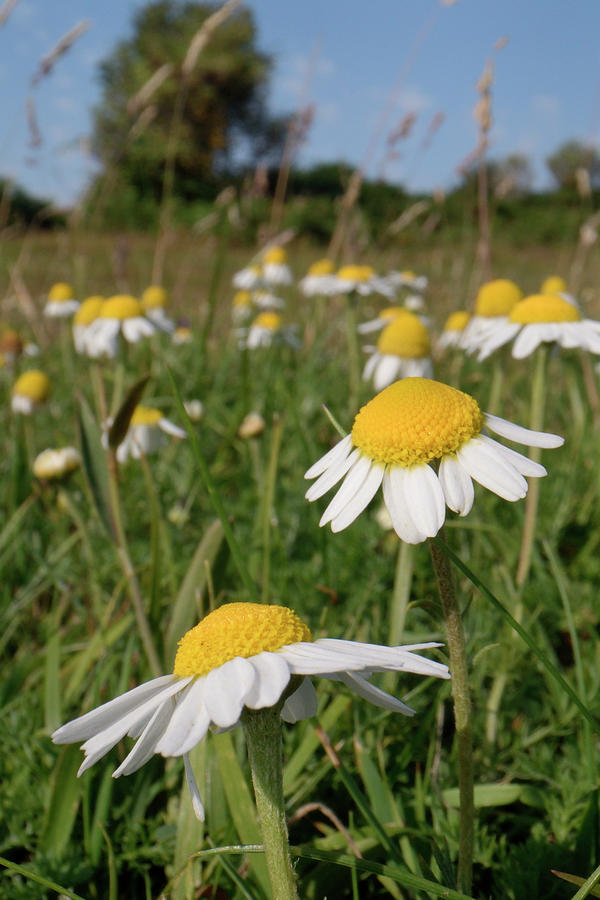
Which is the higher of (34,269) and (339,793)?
(339,793)

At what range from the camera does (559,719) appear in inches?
58.7

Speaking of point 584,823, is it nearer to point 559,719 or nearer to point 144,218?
point 559,719

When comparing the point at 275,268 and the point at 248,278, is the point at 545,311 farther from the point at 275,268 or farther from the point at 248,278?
the point at 275,268

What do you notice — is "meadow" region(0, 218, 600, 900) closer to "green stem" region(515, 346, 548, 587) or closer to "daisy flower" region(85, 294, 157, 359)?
"green stem" region(515, 346, 548, 587)

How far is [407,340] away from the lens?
2.74m

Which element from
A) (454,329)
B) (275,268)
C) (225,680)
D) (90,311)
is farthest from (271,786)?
(275,268)

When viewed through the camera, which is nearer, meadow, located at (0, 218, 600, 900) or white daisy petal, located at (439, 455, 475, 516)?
white daisy petal, located at (439, 455, 475, 516)

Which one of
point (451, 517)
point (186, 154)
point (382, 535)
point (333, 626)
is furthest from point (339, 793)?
point (186, 154)

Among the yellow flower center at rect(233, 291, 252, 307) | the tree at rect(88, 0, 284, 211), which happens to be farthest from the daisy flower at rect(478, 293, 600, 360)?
the tree at rect(88, 0, 284, 211)

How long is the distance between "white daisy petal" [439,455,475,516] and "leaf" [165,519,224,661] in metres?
0.63

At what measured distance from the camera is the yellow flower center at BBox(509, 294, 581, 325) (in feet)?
5.90

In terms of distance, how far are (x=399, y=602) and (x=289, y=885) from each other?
Answer: 66cm

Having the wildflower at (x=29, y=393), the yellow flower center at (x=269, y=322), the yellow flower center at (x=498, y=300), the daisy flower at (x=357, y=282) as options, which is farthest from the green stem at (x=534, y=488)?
the yellow flower center at (x=269, y=322)

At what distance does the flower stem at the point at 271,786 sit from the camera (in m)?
0.77
